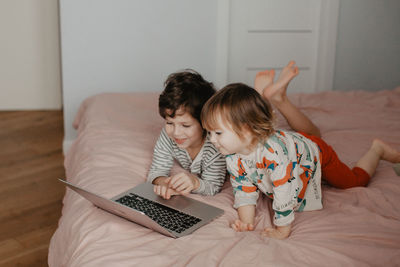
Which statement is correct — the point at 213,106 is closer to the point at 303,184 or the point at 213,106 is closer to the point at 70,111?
the point at 303,184

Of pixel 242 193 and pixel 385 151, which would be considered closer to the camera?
pixel 242 193

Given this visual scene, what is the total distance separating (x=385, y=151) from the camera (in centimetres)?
168

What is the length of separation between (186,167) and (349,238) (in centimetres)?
66

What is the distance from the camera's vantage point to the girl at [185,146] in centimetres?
143

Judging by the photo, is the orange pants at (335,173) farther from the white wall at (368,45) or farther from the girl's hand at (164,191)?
the white wall at (368,45)

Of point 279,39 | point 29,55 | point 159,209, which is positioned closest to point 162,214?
point 159,209

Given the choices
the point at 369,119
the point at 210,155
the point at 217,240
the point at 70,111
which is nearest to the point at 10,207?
the point at 70,111

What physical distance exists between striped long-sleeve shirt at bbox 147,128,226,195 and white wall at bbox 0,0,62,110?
2435 millimetres

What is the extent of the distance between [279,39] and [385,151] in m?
1.77

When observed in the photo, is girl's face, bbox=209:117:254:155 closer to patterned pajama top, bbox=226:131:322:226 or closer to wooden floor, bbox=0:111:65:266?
patterned pajama top, bbox=226:131:322:226

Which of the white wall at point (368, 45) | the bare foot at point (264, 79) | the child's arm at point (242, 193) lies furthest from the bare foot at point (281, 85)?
the white wall at point (368, 45)

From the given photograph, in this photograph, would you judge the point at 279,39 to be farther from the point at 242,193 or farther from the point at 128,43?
the point at 242,193

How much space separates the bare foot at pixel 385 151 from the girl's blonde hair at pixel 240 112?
0.61 m

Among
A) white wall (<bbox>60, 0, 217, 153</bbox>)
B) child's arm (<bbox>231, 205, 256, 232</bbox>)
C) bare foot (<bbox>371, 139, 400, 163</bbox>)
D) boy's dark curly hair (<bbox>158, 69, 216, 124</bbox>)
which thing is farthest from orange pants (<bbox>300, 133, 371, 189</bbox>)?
white wall (<bbox>60, 0, 217, 153</bbox>)
